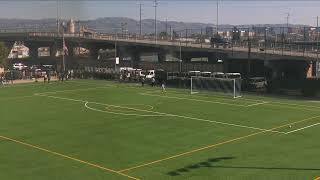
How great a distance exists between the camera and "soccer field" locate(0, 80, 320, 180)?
22.9 m

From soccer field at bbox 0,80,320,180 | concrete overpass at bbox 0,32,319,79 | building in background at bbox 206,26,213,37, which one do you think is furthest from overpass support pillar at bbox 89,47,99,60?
soccer field at bbox 0,80,320,180

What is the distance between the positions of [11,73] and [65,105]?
116ft

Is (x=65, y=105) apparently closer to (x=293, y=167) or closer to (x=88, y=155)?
(x=88, y=155)

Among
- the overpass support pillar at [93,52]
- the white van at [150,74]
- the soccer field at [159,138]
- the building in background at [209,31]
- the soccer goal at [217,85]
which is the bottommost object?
the soccer field at [159,138]

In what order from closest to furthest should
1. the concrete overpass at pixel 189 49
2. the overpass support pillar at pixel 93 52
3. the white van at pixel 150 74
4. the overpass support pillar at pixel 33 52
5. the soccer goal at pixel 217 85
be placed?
1. the soccer goal at pixel 217 85
2. the white van at pixel 150 74
3. the concrete overpass at pixel 189 49
4. the overpass support pillar at pixel 93 52
5. the overpass support pillar at pixel 33 52

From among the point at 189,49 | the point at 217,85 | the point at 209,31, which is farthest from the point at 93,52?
the point at 217,85

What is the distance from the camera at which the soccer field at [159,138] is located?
22922 millimetres

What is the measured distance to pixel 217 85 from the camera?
57.5 metres

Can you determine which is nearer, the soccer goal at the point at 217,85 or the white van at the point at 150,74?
the soccer goal at the point at 217,85

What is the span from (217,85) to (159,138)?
92.2 feet

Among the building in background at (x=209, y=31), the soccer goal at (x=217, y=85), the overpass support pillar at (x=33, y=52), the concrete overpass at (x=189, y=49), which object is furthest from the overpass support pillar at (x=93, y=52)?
the soccer goal at (x=217, y=85)

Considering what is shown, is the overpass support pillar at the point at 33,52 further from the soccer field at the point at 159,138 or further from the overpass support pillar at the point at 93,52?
the soccer field at the point at 159,138

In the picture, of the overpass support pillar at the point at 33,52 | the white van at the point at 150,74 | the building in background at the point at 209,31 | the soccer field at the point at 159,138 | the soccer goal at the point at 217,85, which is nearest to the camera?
the soccer field at the point at 159,138

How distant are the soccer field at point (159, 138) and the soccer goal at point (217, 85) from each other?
3188 mm
